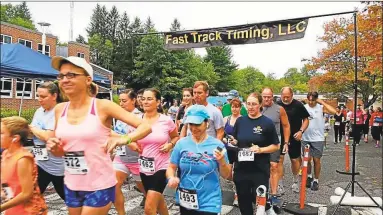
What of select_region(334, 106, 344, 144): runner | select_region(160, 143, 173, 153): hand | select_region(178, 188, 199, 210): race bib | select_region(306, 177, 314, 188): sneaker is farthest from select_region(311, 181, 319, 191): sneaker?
select_region(334, 106, 344, 144): runner

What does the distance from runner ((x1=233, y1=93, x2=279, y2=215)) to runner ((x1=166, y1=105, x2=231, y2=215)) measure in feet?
3.58

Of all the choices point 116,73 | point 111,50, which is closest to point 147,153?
point 116,73

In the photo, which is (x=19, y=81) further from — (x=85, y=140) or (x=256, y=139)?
(x=85, y=140)

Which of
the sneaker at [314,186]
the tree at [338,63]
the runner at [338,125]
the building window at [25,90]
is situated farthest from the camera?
the building window at [25,90]

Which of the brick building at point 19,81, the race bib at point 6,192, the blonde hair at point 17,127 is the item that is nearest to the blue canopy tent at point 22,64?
the blonde hair at point 17,127

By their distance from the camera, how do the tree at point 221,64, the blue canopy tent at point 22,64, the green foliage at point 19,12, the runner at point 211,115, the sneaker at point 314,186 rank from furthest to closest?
the green foliage at point 19,12
the tree at point 221,64
the blue canopy tent at point 22,64
the sneaker at point 314,186
the runner at point 211,115

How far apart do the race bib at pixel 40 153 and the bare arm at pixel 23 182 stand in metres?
1.74

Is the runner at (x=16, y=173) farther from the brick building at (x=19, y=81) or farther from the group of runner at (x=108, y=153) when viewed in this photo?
the brick building at (x=19, y=81)

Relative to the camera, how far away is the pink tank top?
2.94 m

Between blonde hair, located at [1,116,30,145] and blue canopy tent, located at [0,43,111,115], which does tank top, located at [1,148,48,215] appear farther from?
blue canopy tent, located at [0,43,111,115]

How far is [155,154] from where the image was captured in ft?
14.9

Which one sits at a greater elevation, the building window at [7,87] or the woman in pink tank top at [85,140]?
the building window at [7,87]

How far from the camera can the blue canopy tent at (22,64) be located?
930 centimetres

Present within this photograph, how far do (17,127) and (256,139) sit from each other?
8.93 ft
